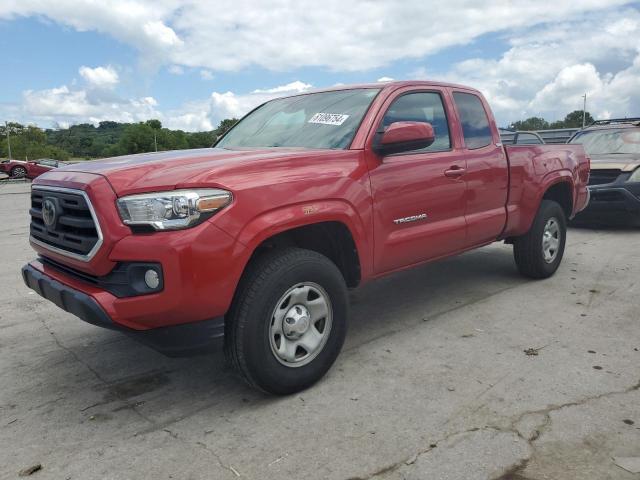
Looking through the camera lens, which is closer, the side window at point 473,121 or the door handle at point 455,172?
the door handle at point 455,172

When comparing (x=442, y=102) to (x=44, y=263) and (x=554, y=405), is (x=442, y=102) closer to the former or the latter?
(x=554, y=405)

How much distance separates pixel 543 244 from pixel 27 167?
95.0 feet

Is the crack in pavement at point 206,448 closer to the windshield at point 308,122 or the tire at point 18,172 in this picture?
the windshield at point 308,122

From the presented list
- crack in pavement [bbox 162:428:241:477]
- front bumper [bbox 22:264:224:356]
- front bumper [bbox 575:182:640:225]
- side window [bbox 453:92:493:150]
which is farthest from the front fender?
front bumper [bbox 575:182:640:225]

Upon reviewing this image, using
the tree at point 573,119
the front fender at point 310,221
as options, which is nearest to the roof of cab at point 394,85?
the front fender at point 310,221

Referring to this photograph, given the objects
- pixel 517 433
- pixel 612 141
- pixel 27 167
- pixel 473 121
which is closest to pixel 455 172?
pixel 473 121

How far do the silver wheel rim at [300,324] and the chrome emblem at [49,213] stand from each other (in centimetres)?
138

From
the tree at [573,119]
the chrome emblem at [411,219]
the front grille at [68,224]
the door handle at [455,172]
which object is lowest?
the chrome emblem at [411,219]

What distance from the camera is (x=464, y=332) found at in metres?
4.08

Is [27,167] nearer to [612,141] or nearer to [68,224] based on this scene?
[612,141]

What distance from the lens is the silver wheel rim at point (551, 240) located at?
18.0 ft

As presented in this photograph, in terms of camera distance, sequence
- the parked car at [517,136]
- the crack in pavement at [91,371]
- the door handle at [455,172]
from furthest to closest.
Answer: the parked car at [517,136], the door handle at [455,172], the crack in pavement at [91,371]

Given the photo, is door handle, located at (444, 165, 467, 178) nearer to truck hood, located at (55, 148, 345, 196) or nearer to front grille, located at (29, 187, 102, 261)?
truck hood, located at (55, 148, 345, 196)

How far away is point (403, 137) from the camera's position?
341 cm
